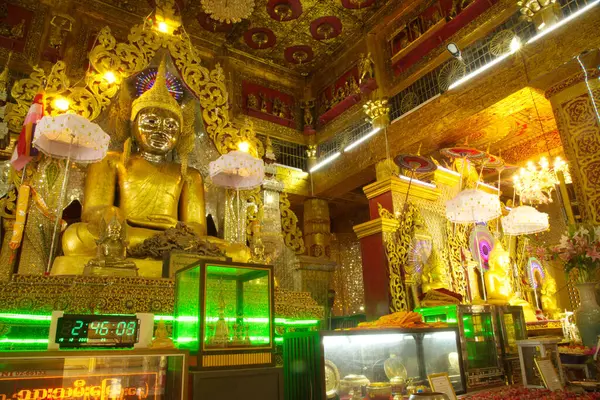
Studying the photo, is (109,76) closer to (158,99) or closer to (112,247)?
(158,99)

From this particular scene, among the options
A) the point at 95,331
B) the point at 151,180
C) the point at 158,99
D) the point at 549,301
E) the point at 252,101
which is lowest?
the point at 95,331

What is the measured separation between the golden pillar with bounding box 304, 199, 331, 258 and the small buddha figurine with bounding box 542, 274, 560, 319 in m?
3.70

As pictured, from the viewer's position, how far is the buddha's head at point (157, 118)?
552 centimetres

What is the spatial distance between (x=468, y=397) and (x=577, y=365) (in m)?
1.08

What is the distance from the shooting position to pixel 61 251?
4777 millimetres

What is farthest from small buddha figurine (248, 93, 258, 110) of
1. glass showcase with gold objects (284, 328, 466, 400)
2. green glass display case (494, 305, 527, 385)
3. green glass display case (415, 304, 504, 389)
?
glass showcase with gold objects (284, 328, 466, 400)

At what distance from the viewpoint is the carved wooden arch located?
16.6 feet

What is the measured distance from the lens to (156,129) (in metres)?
5.61

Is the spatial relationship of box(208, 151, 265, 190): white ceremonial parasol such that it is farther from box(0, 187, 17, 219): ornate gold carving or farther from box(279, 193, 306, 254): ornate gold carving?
box(0, 187, 17, 219): ornate gold carving

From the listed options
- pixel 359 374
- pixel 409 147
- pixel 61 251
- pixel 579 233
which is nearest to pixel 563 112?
pixel 579 233

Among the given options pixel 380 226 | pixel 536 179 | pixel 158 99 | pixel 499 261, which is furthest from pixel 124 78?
pixel 536 179

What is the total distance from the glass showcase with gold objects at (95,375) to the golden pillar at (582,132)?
4.31 meters

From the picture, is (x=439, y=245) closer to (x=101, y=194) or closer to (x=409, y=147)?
(x=409, y=147)

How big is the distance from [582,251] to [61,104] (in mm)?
5250
